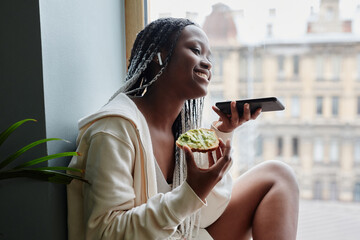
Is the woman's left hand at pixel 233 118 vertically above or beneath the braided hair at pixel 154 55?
beneath

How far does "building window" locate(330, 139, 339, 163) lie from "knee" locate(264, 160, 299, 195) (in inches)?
15.9

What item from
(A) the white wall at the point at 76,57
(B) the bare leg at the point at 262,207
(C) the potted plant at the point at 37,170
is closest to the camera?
(C) the potted plant at the point at 37,170

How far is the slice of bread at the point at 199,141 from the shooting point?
0.97 meters

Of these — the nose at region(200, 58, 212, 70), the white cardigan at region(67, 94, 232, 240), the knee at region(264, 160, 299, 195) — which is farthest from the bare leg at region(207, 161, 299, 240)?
the nose at region(200, 58, 212, 70)

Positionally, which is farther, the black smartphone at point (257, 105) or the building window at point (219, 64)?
the building window at point (219, 64)

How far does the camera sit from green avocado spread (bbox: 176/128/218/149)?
978 mm

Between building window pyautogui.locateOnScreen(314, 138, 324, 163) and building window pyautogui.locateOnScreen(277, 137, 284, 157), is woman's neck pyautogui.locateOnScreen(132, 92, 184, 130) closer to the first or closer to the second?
building window pyautogui.locateOnScreen(277, 137, 284, 157)

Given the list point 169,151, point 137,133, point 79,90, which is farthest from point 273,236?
point 79,90

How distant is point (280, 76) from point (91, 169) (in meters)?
1.03

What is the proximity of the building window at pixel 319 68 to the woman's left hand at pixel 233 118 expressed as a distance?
24.2 inches

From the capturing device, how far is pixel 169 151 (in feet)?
4.06

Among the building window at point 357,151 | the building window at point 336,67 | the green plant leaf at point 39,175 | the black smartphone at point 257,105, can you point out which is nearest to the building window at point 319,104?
the building window at point 336,67

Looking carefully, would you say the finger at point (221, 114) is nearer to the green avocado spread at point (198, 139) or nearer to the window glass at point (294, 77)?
the green avocado spread at point (198, 139)

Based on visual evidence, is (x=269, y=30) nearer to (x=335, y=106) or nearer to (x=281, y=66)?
(x=281, y=66)
